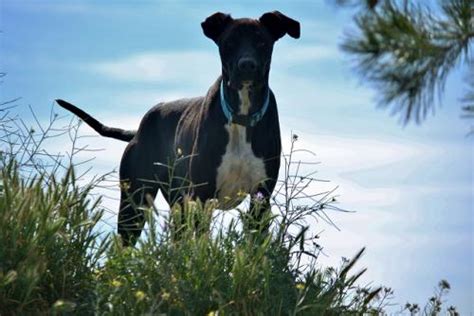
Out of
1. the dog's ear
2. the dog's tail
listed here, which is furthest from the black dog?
the dog's tail

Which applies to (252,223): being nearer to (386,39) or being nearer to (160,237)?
(160,237)

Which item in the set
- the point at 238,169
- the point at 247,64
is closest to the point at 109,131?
the point at 238,169

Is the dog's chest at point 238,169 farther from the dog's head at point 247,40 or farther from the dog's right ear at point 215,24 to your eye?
the dog's right ear at point 215,24

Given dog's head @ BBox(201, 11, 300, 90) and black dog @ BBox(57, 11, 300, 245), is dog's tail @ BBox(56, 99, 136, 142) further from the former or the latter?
dog's head @ BBox(201, 11, 300, 90)

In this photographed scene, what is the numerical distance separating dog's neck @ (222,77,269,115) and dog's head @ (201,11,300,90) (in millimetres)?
82

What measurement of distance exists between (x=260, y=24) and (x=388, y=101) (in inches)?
151

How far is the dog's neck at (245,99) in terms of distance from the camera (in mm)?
9055

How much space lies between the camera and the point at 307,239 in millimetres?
6492

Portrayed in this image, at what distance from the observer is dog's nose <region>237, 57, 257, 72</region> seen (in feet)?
28.8

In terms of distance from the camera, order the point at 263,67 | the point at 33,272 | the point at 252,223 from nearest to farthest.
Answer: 1. the point at 33,272
2. the point at 252,223
3. the point at 263,67

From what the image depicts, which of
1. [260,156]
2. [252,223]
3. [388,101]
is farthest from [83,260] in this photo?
[260,156]

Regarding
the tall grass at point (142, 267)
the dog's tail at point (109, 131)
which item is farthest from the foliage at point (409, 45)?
the dog's tail at point (109, 131)

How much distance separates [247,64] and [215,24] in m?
0.81

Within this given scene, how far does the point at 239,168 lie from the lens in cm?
901
